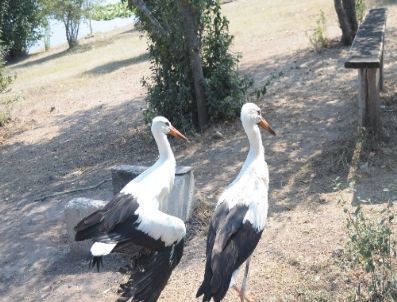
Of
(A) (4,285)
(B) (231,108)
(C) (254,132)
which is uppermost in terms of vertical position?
(C) (254,132)

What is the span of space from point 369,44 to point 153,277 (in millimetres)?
4175

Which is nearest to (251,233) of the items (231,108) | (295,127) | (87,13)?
(295,127)

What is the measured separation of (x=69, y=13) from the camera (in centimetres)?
2027

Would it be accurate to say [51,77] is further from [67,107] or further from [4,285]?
[4,285]

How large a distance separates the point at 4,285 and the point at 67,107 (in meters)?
7.00

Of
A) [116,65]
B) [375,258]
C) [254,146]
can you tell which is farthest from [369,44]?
[116,65]

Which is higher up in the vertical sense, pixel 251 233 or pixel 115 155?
pixel 251 233

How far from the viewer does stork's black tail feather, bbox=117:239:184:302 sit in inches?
168

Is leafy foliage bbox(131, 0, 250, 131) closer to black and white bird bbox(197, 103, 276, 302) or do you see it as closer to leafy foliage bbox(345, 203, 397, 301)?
black and white bird bbox(197, 103, 276, 302)

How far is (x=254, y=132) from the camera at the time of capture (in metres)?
4.84

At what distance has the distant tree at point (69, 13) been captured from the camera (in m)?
19.7

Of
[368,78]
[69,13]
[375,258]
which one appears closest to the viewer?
[375,258]

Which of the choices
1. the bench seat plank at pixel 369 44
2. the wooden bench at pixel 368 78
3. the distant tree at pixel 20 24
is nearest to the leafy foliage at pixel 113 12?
the distant tree at pixel 20 24

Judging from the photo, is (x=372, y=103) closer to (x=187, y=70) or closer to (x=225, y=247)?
(x=187, y=70)
